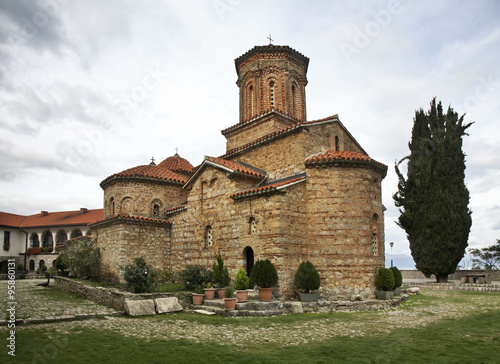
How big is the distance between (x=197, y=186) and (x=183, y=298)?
5.48 m

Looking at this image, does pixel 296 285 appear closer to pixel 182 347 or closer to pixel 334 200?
pixel 334 200

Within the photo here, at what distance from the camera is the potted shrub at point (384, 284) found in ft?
38.5

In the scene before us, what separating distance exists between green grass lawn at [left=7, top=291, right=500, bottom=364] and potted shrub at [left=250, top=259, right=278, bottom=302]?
6.43ft

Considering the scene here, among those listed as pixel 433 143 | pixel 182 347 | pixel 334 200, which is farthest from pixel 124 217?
pixel 433 143

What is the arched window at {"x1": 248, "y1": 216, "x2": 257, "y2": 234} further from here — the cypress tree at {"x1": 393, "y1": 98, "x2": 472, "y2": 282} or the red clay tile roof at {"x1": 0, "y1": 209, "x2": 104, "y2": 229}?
the red clay tile roof at {"x1": 0, "y1": 209, "x2": 104, "y2": 229}

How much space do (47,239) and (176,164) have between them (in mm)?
23826

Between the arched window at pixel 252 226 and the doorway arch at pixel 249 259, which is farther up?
the arched window at pixel 252 226

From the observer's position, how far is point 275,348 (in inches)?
262

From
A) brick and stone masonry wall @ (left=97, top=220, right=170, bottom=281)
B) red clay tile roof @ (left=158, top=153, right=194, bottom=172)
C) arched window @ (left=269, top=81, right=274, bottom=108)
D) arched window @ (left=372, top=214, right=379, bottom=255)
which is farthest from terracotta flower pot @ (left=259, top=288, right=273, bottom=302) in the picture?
red clay tile roof @ (left=158, top=153, right=194, bottom=172)

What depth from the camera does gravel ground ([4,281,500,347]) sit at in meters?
7.53

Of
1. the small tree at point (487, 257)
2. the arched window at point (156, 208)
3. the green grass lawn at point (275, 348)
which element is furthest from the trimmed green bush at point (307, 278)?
the small tree at point (487, 257)

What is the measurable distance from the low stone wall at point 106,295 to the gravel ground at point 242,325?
295mm

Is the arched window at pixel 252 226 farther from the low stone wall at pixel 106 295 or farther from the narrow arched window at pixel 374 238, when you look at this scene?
the narrow arched window at pixel 374 238

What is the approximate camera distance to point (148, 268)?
38.2 feet
